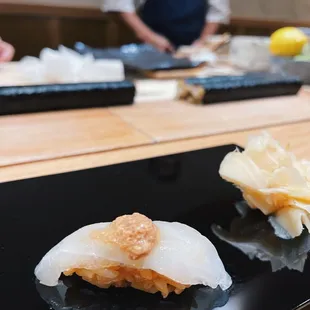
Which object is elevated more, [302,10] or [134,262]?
[134,262]

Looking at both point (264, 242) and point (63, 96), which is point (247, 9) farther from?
point (264, 242)

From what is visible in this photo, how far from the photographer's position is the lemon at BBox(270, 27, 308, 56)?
1700 mm

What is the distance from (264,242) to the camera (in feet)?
2.01

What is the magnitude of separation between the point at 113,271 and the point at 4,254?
6.1 inches

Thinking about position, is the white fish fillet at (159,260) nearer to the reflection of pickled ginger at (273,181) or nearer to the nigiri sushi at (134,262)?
the nigiri sushi at (134,262)

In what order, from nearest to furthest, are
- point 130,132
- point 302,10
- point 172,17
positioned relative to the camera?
point 130,132 → point 172,17 → point 302,10

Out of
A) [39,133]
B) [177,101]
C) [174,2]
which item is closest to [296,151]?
[177,101]

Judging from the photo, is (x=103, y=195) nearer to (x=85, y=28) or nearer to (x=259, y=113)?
(x=259, y=113)

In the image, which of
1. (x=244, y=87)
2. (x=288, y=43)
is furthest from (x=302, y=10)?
(x=244, y=87)

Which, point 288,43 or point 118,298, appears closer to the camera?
point 118,298

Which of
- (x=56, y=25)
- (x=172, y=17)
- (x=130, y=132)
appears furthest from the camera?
(x=56, y=25)

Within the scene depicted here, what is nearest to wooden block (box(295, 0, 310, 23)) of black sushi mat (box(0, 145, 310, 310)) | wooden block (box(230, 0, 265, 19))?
wooden block (box(230, 0, 265, 19))

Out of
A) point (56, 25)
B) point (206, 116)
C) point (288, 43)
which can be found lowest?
point (56, 25)

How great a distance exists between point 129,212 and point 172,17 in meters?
2.40
